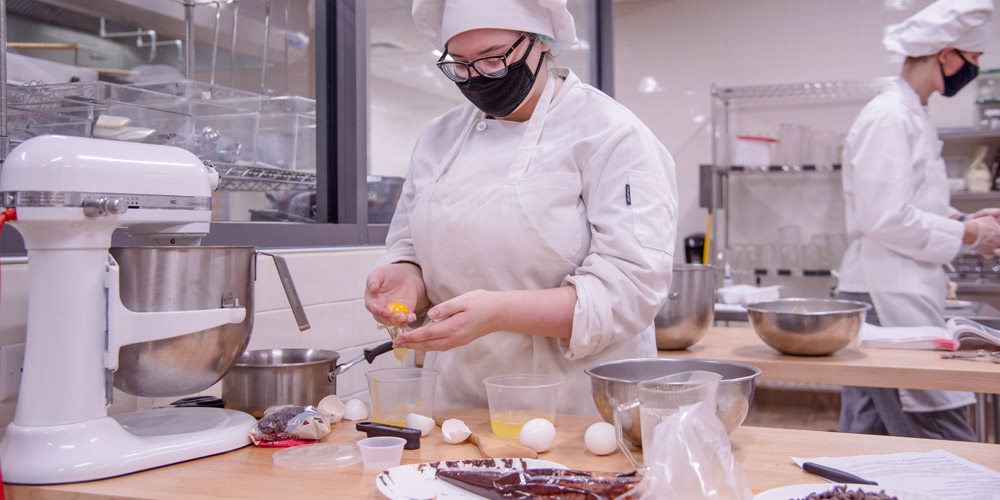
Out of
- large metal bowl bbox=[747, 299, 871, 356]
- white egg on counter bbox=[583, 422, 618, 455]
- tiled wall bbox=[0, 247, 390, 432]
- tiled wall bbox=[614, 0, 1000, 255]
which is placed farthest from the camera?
tiled wall bbox=[614, 0, 1000, 255]

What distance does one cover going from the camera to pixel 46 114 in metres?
1.55

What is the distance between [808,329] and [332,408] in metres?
1.33

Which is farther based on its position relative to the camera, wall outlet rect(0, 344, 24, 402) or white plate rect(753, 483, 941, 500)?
wall outlet rect(0, 344, 24, 402)

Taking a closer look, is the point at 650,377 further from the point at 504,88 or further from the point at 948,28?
the point at 948,28

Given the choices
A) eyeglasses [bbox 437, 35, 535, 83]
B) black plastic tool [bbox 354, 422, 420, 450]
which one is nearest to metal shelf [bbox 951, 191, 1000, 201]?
eyeglasses [bbox 437, 35, 535, 83]

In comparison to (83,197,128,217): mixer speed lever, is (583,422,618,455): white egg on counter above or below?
below

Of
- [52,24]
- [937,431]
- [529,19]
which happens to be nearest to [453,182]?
[529,19]

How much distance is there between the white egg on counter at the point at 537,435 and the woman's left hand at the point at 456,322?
0.68 ft

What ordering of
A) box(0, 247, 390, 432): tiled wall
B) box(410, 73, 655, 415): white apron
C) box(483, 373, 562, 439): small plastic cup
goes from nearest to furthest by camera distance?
1. box(483, 373, 562, 439): small plastic cup
2. box(410, 73, 655, 415): white apron
3. box(0, 247, 390, 432): tiled wall

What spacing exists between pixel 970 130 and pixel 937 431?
2673 millimetres

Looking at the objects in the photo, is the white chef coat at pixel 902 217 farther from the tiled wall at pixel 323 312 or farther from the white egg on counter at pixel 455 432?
the white egg on counter at pixel 455 432

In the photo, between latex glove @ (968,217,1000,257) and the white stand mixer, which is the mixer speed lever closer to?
the white stand mixer

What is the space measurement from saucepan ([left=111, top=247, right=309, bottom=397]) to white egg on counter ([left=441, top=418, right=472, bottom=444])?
0.36 m

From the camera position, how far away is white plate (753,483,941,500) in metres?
0.90
